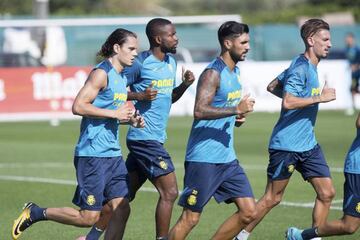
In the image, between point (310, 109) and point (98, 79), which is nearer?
point (98, 79)

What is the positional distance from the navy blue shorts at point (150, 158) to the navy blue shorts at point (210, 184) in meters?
0.90

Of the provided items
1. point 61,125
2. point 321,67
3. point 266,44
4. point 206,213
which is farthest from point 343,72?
point 206,213

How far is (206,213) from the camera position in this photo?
47.1ft

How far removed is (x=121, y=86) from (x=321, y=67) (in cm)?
2324

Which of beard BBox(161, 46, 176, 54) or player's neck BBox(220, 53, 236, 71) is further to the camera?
beard BBox(161, 46, 176, 54)

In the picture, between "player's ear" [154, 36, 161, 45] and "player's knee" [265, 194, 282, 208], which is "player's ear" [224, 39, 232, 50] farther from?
"player's knee" [265, 194, 282, 208]

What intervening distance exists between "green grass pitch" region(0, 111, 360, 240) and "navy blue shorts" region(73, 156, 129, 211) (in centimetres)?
179

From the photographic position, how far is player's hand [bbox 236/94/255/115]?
32.9 feet

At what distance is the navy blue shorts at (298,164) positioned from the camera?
38.4 ft

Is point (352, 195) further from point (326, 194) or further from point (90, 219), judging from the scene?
point (90, 219)

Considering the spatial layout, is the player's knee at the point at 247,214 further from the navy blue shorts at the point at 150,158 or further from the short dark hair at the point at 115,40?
the short dark hair at the point at 115,40

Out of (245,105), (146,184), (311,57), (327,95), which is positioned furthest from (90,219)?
(146,184)

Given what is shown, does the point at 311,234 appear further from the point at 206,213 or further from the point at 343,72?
the point at 343,72

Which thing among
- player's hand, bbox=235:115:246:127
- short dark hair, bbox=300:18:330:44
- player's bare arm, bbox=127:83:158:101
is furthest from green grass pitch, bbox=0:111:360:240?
short dark hair, bbox=300:18:330:44
